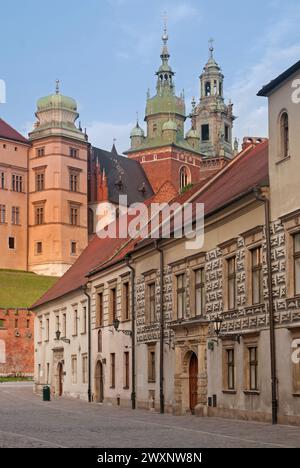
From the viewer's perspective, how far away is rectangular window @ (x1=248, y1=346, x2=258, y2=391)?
24.7 meters

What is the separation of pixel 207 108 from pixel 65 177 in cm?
→ 5862

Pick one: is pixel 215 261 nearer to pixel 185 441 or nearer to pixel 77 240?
pixel 185 441

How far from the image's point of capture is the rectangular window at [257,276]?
24564 millimetres

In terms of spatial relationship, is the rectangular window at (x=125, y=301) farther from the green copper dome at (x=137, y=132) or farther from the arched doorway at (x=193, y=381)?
the green copper dome at (x=137, y=132)

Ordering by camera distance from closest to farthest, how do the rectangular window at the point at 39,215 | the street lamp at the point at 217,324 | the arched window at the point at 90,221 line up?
the street lamp at the point at 217,324
the rectangular window at the point at 39,215
the arched window at the point at 90,221

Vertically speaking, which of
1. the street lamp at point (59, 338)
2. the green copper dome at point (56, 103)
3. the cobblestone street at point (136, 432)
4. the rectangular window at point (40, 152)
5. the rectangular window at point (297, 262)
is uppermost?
the green copper dome at point (56, 103)

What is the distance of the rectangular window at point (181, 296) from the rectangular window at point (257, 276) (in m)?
5.47

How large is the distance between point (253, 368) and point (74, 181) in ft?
270

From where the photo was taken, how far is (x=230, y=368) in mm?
26453

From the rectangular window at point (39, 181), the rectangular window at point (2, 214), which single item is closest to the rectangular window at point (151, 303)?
the rectangular window at point (2, 214)

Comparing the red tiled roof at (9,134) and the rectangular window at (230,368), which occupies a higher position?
the red tiled roof at (9,134)

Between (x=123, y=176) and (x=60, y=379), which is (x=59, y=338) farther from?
(x=123, y=176)

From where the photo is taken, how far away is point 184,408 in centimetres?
2959

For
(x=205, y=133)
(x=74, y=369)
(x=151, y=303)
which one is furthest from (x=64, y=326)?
(x=205, y=133)
